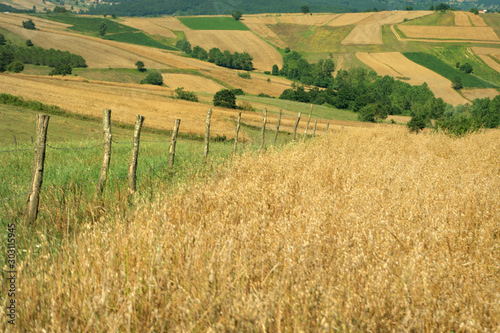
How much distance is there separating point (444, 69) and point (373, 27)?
110 feet

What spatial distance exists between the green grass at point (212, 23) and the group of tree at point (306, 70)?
38.3 meters

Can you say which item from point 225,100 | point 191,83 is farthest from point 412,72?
point 225,100

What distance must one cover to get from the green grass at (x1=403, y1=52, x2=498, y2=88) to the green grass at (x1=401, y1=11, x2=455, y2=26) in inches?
979

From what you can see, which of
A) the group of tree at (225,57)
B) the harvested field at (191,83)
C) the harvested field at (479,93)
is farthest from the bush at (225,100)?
the harvested field at (479,93)

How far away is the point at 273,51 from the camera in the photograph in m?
116

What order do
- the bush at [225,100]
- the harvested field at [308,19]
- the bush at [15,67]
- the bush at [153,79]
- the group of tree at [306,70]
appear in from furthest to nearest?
1. the harvested field at [308,19]
2. the group of tree at [306,70]
3. the bush at [153,79]
4. the bush at [15,67]
5. the bush at [225,100]

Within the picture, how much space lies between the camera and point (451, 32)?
113812mm

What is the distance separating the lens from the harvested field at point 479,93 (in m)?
81.6

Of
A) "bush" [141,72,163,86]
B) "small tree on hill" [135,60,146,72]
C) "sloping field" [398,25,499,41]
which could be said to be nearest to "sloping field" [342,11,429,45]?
"sloping field" [398,25,499,41]

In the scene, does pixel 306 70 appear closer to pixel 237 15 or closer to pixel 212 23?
pixel 212 23

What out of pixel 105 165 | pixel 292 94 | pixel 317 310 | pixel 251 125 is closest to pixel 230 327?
pixel 317 310

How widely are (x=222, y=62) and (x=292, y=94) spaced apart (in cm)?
3447

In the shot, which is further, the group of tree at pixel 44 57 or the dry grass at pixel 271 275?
the group of tree at pixel 44 57

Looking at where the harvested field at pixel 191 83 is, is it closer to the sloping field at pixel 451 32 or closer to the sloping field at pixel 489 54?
the sloping field at pixel 489 54
